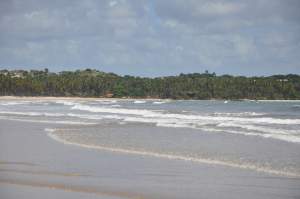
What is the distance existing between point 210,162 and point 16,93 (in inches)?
4436

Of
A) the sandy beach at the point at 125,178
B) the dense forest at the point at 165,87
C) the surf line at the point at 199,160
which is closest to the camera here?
the sandy beach at the point at 125,178

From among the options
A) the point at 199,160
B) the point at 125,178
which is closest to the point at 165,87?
the point at 199,160

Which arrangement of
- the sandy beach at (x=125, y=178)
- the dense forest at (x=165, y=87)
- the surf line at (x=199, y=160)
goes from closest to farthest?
the sandy beach at (x=125, y=178) < the surf line at (x=199, y=160) < the dense forest at (x=165, y=87)

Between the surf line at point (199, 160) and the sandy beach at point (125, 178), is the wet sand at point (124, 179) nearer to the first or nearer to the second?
the sandy beach at point (125, 178)

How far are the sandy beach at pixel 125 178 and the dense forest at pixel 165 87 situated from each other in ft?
364

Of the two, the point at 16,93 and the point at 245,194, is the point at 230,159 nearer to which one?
the point at 245,194

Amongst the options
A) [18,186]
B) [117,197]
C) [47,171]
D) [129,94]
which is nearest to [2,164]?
[47,171]

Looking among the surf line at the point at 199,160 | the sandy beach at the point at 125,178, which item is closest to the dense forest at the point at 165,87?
the surf line at the point at 199,160

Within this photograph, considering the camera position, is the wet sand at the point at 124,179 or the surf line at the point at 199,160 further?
the surf line at the point at 199,160

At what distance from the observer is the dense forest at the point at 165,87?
126 m

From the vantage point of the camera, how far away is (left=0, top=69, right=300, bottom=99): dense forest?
126 metres

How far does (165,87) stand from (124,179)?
132518 millimetres

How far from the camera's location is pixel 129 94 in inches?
5482

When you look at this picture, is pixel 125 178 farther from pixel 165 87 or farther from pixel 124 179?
pixel 165 87
